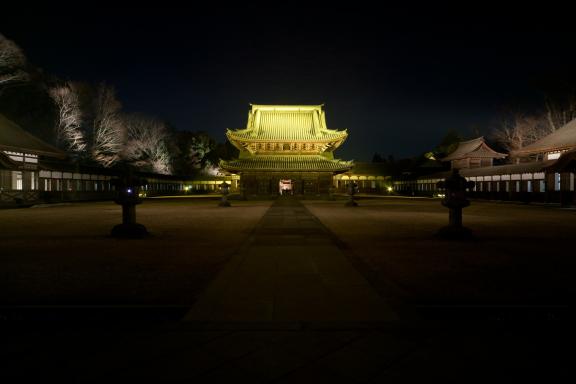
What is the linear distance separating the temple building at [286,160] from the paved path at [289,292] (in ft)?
97.9

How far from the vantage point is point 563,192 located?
26156 millimetres

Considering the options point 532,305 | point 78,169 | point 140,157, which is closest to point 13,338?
point 532,305

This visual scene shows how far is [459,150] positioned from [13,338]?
177 feet

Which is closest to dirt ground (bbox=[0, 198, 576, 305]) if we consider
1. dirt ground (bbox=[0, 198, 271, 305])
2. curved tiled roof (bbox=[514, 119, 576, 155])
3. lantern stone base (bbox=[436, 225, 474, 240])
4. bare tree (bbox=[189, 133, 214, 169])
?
dirt ground (bbox=[0, 198, 271, 305])

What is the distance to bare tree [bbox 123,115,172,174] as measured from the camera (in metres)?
46.4

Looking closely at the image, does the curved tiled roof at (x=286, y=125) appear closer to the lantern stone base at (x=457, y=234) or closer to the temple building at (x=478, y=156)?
the temple building at (x=478, y=156)

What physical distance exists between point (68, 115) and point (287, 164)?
71.1 ft

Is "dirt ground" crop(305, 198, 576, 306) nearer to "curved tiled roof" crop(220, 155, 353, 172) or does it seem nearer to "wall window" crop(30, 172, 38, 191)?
"curved tiled roof" crop(220, 155, 353, 172)

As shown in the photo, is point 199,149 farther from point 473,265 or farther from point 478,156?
point 473,265

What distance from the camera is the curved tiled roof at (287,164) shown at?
3691 cm

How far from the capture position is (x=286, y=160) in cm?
3866

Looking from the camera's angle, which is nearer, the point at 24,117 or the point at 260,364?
the point at 260,364

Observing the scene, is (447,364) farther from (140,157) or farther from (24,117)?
(140,157)

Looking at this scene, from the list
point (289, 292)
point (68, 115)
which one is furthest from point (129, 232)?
point (68, 115)
